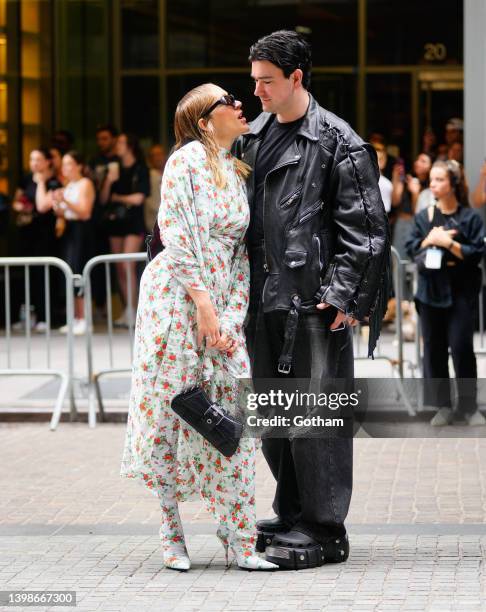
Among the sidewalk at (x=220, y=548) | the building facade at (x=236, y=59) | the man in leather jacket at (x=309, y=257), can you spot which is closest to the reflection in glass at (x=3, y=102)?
the building facade at (x=236, y=59)

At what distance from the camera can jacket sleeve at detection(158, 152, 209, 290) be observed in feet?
18.4

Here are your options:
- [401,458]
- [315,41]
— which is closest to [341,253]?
[401,458]

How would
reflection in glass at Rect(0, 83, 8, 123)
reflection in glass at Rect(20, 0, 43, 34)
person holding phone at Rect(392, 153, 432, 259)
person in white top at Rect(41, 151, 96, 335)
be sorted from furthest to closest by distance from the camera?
reflection in glass at Rect(20, 0, 43, 34) < reflection in glass at Rect(0, 83, 8, 123) < person in white top at Rect(41, 151, 96, 335) < person holding phone at Rect(392, 153, 432, 259)

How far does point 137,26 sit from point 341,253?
14891mm

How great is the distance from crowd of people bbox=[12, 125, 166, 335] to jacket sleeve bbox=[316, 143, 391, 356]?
9.44 m

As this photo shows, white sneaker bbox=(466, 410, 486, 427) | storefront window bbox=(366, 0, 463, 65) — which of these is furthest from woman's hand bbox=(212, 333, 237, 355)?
storefront window bbox=(366, 0, 463, 65)

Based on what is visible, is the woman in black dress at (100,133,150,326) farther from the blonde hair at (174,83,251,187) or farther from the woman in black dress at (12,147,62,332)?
the blonde hair at (174,83,251,187)

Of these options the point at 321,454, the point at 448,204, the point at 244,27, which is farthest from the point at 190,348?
the point at 244,27

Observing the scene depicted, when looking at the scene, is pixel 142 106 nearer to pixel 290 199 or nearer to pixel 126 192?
pixel 126 192

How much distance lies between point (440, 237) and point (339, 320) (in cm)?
389

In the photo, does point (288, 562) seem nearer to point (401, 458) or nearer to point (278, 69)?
point (278, 69)

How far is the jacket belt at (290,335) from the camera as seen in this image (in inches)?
226

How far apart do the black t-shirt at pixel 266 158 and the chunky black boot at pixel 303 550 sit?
1.24 meters

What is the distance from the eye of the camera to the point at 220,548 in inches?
245
